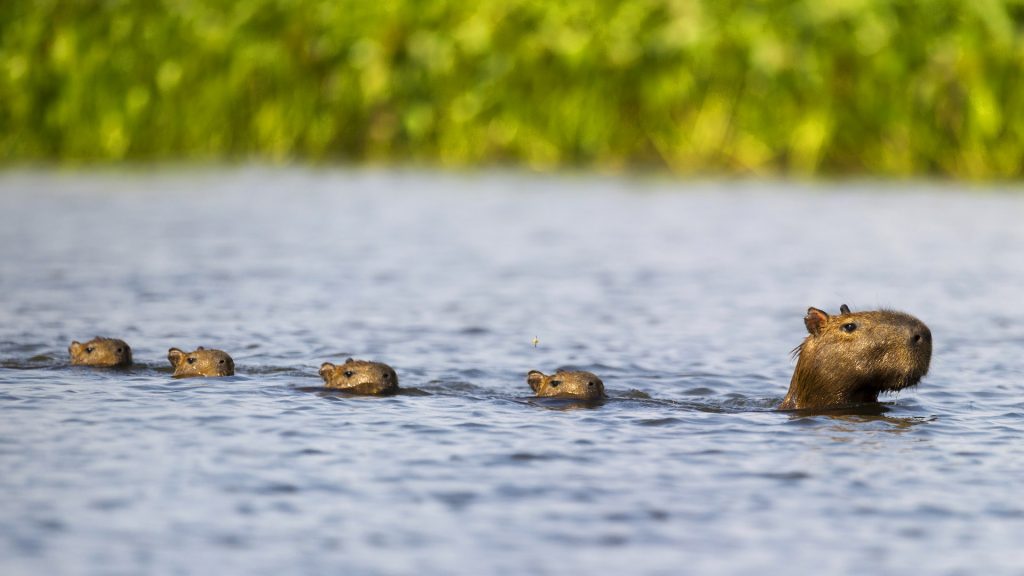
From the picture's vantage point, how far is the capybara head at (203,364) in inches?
505

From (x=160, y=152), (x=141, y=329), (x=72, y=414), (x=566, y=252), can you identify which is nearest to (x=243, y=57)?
(x=160, y=152)

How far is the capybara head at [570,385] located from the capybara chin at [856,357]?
4.43ft

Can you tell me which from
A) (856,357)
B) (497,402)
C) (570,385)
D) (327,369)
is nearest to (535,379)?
(570,385)

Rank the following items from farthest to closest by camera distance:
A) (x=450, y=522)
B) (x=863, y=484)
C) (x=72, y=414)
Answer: (x=72, y=414), (x=863, y=484), (x=450, y=522)

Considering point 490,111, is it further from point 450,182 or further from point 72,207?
point 72,207

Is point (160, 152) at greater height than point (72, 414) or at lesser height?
greater

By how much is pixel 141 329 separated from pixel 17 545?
26.2 ft

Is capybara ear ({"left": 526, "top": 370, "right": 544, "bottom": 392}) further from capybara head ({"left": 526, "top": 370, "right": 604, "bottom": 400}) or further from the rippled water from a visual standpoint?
the rippled water

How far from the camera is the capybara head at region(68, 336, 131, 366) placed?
13.1 m

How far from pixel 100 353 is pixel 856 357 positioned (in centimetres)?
569

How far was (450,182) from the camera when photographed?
31.8m

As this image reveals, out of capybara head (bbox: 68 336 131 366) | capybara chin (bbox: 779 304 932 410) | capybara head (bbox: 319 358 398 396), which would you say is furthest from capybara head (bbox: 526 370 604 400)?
capybara head (bbox: 68 336 131 366)

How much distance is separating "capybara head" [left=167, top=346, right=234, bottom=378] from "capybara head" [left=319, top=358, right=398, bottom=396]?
0.91 metres

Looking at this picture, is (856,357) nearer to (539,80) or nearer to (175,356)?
(175,356)
